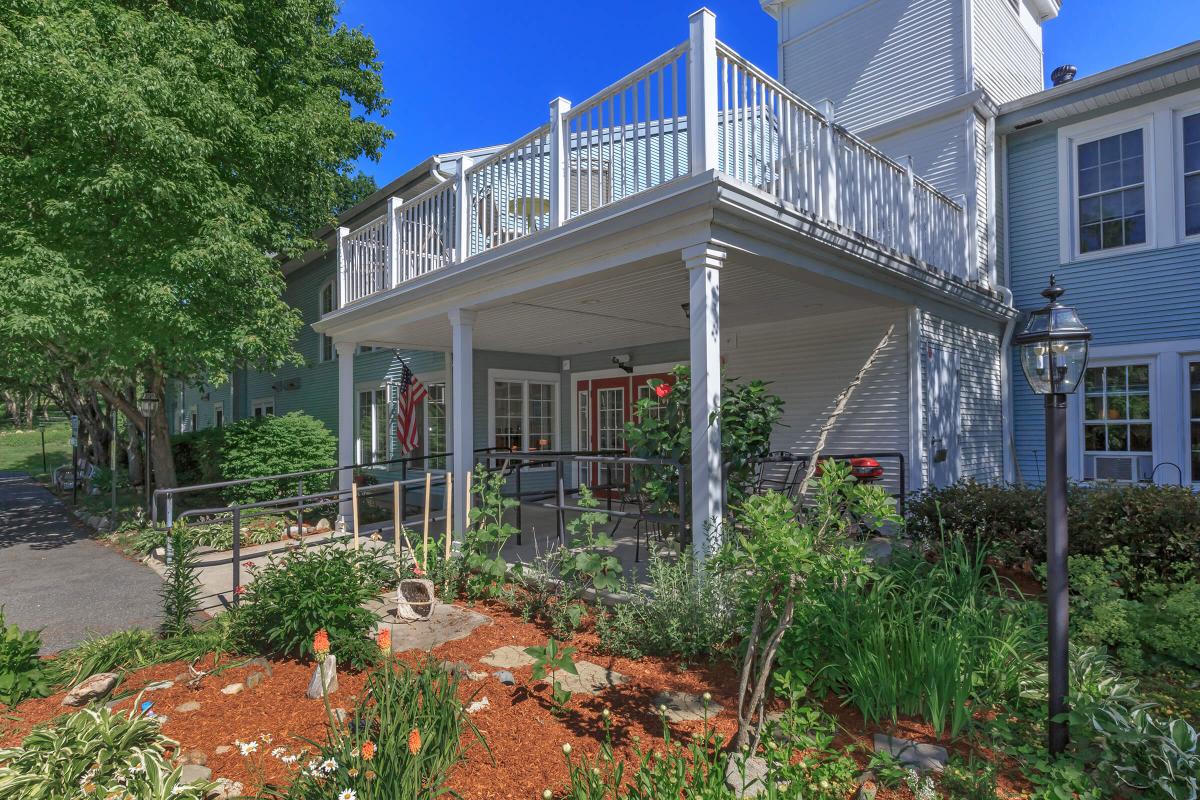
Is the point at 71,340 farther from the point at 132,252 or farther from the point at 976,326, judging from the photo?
the point at 976,326

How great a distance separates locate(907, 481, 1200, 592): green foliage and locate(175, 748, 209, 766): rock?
4.69 meters

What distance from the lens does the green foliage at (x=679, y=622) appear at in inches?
Answer: 154

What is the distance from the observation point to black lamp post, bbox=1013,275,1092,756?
2.71 meters

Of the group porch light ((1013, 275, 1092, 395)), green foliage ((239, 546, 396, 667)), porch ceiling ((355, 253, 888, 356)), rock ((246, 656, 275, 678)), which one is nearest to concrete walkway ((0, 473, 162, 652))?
green foliage ((239, 546, 396, 667))

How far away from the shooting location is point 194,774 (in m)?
2.74

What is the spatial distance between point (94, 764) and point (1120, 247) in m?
10.6

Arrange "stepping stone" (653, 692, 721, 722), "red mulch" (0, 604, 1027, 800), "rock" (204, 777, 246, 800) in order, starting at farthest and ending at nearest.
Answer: "stepping stone" (653, 692, 721, 722), "red mulch" (0, 604, 1027, 800), "rock" (204, 777, 246, 800)

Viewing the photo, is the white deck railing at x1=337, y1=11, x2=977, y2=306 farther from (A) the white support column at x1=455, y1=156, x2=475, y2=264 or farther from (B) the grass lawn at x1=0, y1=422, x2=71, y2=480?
(B) the grass lawn at x1=0, y1=422, x2=71, y2=480

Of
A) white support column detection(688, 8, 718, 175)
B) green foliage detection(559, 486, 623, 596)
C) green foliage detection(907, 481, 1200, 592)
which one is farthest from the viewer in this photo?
green foliage detection(559, 486, 623, 596)

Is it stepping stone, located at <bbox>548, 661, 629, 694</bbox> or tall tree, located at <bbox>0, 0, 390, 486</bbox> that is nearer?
stepping stone, located at <bbox>548, 661, 629, 694</bbox>

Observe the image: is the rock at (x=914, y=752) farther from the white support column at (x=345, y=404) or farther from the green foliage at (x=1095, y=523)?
the white support column at (x=345, y=404)

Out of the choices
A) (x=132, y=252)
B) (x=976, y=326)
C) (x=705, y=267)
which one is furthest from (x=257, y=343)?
(x=976, y=326)

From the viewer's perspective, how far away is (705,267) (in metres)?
4.56

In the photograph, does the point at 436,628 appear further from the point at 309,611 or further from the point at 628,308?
the point at 628,308
